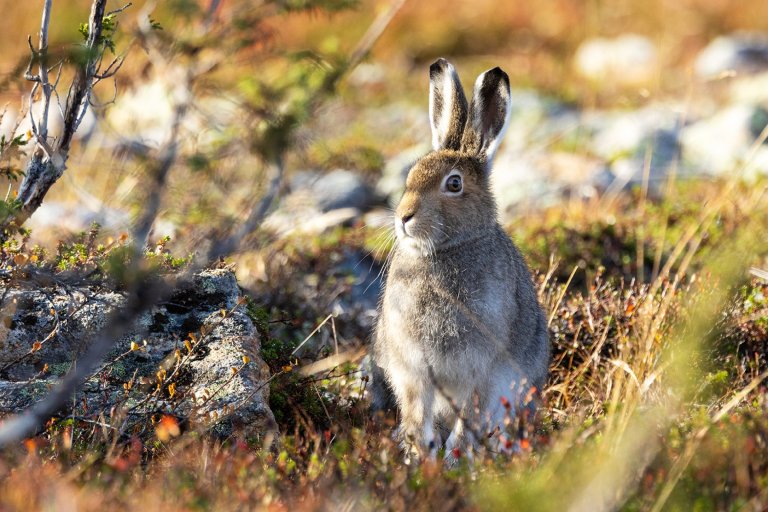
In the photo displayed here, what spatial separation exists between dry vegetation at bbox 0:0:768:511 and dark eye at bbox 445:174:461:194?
2.34 feet

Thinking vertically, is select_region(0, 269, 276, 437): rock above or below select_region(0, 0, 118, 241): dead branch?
below

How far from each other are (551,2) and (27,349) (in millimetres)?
17589

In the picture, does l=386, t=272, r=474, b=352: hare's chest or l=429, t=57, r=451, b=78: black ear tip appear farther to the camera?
l=429, t=57, r=451, b=78: black ear tip

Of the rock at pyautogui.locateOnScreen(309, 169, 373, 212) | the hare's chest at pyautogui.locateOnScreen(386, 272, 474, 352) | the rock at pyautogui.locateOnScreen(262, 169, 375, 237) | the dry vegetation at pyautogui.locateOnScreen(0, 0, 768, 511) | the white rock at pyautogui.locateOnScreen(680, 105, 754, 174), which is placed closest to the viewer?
the dry vegetation at pyautogui.locateOnScreen(0, 0, 768, 511)

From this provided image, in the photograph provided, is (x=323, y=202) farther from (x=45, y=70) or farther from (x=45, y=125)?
(x=45, y=70)

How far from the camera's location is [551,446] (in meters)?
3.90

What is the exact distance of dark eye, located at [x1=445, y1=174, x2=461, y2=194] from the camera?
518 centimetres

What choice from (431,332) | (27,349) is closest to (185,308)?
(27,349)

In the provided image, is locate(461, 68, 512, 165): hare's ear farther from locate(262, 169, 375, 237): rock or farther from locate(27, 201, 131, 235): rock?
locate(27, 201, 131, 235): rock

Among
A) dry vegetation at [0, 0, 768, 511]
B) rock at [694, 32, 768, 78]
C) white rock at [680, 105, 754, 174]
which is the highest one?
rock at [694, 32, 768, 78]

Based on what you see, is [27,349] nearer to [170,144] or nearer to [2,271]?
[2,271]

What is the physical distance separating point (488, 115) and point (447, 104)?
30cm

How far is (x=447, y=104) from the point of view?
18.4 ft

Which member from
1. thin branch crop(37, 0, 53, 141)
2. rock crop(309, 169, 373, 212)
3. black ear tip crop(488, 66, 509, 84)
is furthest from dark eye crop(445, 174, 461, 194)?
rock crop(309, 169, 373, 212)
